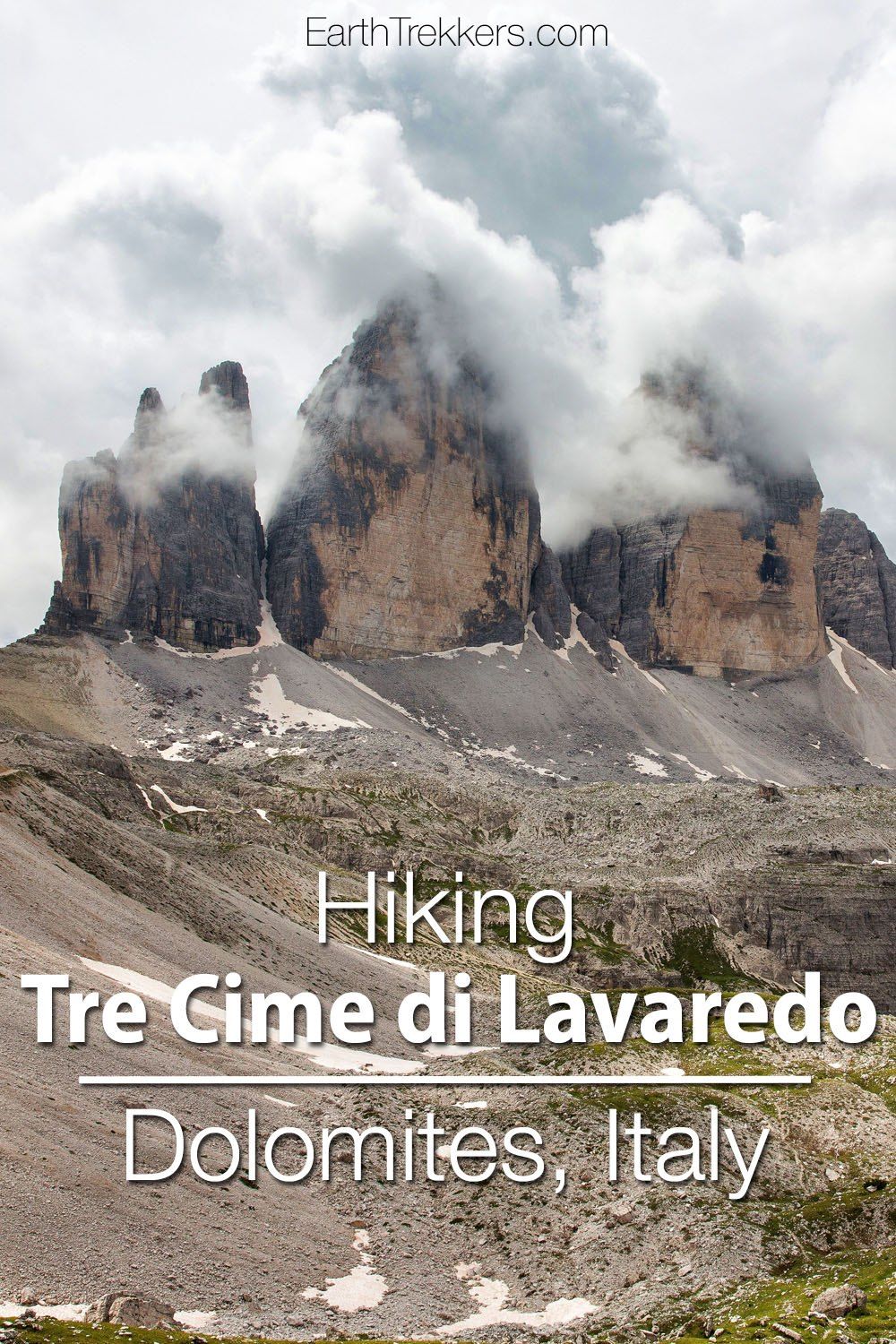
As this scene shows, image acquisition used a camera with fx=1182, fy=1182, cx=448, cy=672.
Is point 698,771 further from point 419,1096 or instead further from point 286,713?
point 419,1096

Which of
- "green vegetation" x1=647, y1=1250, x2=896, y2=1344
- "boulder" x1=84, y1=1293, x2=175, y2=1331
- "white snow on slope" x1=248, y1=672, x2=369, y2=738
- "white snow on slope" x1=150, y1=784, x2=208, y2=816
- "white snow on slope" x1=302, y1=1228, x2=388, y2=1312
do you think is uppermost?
"white snow on slope" x1=248, y1=672, x2=369, y2=738

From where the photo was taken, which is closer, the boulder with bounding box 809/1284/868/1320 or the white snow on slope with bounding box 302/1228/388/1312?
the boulder with bounding box 809/1284/868/1320

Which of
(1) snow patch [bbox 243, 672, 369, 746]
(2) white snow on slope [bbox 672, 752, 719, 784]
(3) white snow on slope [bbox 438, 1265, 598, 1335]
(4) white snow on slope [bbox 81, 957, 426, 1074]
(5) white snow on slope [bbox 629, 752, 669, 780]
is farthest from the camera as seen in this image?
(2) white snow on slope [bbox 672, 752, 719, 784]

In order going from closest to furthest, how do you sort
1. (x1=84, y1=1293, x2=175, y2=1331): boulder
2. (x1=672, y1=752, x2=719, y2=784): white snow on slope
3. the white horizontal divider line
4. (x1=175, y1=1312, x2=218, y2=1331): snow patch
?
(x1=84, y1=1293, x2=175, y2=1331): boulder, (x1=175, y1=1312, x2=218, y2=1331): snow patch, the white horizontal divider line, (x1=672, y1=752, x2=719, y2=784): white snow on slope

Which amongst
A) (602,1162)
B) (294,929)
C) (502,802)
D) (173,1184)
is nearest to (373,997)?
(294,929)

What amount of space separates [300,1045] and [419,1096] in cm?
874

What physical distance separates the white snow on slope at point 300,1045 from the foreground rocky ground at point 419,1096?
481 mm

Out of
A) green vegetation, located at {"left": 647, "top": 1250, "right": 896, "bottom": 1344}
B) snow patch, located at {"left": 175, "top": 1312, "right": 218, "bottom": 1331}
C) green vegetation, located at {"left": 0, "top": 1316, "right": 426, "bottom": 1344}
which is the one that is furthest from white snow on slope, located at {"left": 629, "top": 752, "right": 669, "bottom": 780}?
green vegetation, located at {"left": 0, "top": 1316, "right": 426, "bottom": 1344}

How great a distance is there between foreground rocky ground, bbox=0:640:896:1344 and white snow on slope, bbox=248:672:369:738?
173 ft

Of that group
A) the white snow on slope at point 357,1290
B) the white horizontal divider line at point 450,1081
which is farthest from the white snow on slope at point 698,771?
the white snow on slope at point 357,1290

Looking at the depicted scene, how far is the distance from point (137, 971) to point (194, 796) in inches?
2522

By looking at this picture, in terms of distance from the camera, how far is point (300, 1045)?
158 feet

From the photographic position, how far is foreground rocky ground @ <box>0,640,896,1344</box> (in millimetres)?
28422

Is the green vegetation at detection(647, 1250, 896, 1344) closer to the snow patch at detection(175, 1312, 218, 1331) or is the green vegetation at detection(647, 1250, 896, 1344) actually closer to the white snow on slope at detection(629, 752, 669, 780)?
the snow patch at detection(175, 1312, 218, 1331)
